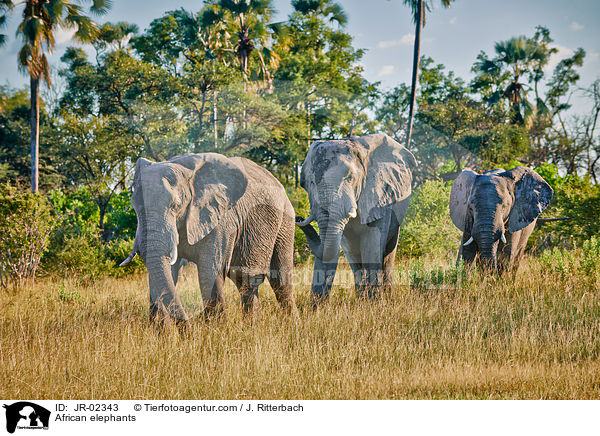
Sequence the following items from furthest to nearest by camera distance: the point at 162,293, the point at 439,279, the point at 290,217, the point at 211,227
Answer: the point at 439,279
the point at 290,217
the point at 211,227
the point at 162,293

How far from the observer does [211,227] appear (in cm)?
499

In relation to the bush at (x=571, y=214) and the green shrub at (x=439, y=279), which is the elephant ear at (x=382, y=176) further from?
the bush at (x=571, y=214)

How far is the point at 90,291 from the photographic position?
27.1ft

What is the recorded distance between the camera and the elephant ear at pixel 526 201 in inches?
308

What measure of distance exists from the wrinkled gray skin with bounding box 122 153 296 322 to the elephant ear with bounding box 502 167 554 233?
3892 millimetres

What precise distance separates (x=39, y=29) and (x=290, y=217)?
1186cm

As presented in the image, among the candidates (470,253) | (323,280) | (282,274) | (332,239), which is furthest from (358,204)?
(470,253)

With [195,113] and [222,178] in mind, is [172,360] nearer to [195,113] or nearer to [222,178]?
[222,178]

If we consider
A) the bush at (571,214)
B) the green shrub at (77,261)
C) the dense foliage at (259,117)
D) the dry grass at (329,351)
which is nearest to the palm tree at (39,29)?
the dense foliage at (259,117)

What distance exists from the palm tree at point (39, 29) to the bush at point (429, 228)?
1038cm

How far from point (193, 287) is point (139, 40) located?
14.1m

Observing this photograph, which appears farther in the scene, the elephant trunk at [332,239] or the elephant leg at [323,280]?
the elephant leg at [323,280]

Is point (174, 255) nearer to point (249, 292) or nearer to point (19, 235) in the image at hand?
point (249, 292)

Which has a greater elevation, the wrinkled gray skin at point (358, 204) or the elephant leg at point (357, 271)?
the wrinkled gray skin at point (358, 204)
